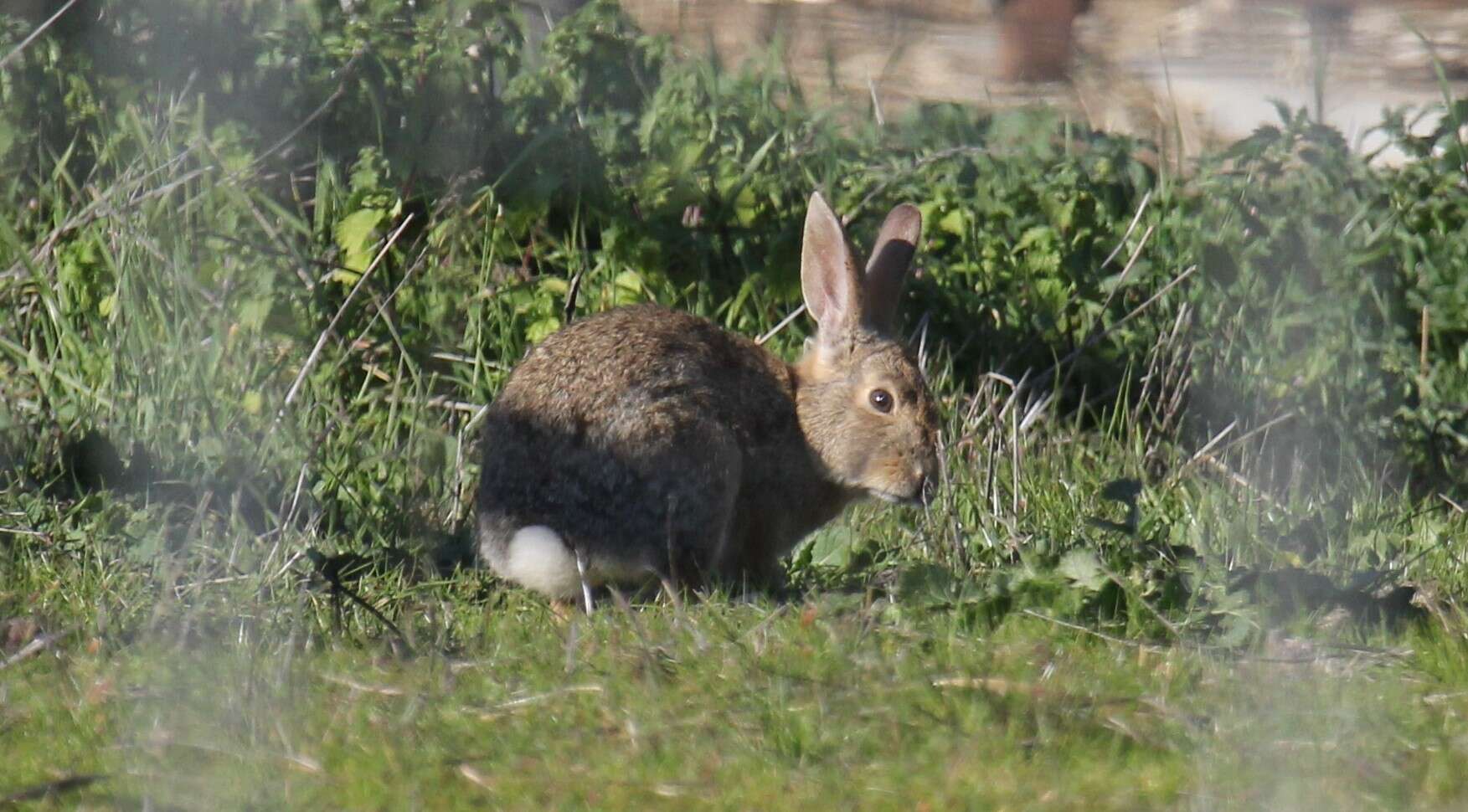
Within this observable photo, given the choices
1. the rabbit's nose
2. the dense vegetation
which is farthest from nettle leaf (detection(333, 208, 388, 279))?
the rabbit's nose

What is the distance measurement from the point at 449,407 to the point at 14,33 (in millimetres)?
1642

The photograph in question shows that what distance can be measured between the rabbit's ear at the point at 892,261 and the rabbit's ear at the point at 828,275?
3.8 inches

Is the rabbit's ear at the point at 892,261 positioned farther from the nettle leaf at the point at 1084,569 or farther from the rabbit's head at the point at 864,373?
the nettle leaf at the point at 1084,569

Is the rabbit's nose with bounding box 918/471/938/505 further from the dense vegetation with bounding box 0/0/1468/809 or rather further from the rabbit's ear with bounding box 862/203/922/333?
the rabbit's ear with bounding box 862/203/922/333

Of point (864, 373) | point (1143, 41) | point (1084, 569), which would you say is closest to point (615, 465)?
point (864, 373)

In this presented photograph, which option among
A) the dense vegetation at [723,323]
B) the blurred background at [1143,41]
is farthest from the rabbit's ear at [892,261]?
the blurred background at [1143,41]

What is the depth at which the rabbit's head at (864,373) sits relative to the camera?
17.0 feet

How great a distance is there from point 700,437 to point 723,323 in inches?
53.6

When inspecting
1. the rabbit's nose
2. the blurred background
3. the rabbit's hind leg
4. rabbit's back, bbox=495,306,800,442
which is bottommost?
the rabbit's nose

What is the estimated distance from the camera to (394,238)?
5.52 m

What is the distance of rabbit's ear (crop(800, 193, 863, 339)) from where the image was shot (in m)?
5.17

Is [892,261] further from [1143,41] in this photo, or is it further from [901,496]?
[1143,41]

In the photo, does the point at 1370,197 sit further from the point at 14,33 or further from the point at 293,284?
the point at 14,33

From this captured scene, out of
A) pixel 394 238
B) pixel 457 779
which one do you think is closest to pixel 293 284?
pixel 394 238
